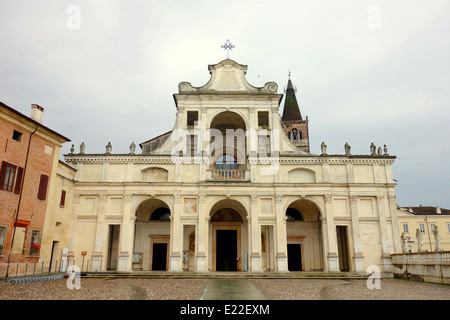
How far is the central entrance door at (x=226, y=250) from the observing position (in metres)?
26.5

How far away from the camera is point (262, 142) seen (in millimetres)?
26344

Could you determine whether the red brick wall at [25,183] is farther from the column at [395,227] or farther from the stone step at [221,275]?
the column at [395,227]

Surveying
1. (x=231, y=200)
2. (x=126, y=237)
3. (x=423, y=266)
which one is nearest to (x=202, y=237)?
(x=231, y=200)

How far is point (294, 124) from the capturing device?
54.2 meters

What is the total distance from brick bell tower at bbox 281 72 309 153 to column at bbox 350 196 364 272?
94.1 ft

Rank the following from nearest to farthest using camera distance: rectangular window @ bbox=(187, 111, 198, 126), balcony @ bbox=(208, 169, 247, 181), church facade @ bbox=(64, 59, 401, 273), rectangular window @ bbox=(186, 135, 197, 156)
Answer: church facade @ bbox=(64, 59, 401, 273), balcony @ bbox=(208, 169, 247, 181), rectangular window @ bbox=(186, 135, 197, 156), rectangular window @ bbox=(187, 111, 198, 126)

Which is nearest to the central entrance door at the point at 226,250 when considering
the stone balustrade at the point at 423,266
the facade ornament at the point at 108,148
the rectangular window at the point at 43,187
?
the facade ornament at the point at 108,148

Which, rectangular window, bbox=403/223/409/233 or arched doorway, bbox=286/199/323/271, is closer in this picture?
arched doorway, bbox=286/199/323/271

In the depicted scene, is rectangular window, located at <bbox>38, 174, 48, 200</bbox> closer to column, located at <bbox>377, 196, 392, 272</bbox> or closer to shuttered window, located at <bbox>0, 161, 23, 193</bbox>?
shuttered window, located at <bbox>0, 161, 23, 193</bbox>

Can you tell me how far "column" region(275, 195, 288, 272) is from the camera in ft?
76.1

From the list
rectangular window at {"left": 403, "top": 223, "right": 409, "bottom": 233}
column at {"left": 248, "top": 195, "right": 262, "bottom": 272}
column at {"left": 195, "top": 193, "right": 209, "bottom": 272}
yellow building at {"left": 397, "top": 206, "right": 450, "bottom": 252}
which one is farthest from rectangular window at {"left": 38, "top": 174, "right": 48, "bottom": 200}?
rectangular window at {"left": 403, "top": 223, "right": 409, "bottom": 233}

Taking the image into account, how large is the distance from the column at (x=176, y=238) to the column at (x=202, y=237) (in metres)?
1.23

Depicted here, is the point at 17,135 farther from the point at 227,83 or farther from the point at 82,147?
the point at 227,83

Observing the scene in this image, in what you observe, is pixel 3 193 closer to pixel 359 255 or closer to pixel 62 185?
pixel 62 185
